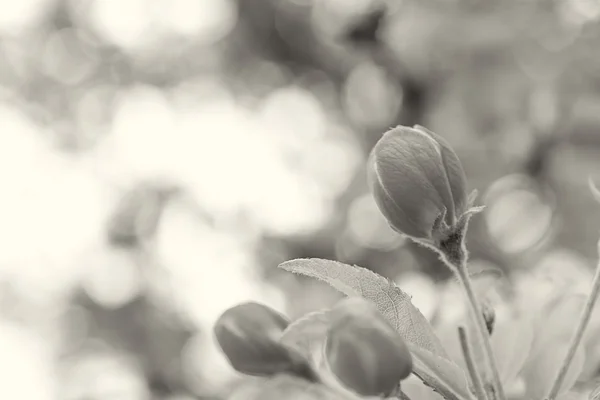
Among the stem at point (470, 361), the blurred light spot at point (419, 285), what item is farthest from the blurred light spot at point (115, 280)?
the stem at point (470, 361)

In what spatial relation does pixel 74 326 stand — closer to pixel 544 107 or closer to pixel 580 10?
pixel 544 107

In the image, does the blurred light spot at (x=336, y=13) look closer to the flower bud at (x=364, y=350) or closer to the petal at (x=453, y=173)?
the petal at (x=453, y=173)

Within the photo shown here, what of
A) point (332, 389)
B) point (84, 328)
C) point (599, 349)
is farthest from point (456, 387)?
point (84, 328)

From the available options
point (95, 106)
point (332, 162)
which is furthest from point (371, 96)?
point (95, 106)

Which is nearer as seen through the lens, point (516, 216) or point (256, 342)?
point (256, 342)

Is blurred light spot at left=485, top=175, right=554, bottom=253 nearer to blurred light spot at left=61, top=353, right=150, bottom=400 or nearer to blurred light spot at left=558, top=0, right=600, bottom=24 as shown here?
blurred light spot at left=558, top=0, right=600, bottom=24
